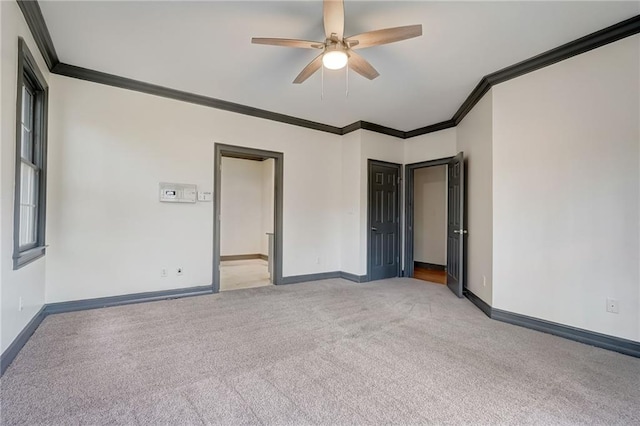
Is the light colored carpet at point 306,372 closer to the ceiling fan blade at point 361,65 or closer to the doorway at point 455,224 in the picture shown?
the doorway at point 455,224

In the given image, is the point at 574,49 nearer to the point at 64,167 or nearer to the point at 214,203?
the point at 214,203

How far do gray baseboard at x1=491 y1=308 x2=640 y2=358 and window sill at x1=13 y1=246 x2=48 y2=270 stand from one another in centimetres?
441

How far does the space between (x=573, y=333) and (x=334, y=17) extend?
345cm

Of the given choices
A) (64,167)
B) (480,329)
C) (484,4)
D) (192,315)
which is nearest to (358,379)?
(480,329)

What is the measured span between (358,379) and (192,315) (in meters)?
2.14

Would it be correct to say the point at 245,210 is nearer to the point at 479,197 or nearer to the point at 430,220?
the point at 430,220

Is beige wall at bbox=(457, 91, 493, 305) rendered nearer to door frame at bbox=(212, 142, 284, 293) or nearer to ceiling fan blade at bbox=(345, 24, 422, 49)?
ceiling fan blade at bbox=(345, 24, 422, 49)

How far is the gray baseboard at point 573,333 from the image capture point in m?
2.62

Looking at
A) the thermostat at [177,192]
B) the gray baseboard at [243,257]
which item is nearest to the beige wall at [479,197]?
the thermostat at [177,192]

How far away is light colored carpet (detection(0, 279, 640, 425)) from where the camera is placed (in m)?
1.78

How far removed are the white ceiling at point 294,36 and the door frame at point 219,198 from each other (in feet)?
2.64

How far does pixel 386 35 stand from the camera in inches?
94.7

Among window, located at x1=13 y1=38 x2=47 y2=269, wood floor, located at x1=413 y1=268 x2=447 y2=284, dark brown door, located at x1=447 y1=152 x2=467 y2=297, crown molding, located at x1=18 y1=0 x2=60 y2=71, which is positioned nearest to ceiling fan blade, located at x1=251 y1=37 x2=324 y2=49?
crown molding, located at x1=18 y1=0 x2=60 y2=71

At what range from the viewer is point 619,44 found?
107 inches
